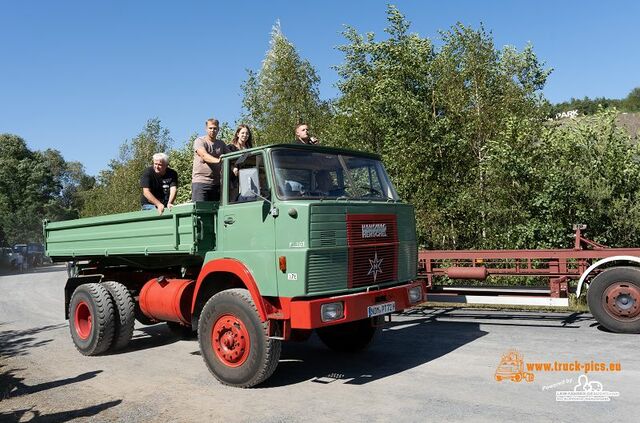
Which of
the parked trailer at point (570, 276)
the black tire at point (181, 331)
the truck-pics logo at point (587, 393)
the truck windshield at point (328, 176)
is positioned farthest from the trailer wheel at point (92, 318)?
the truck-pics logo at point (587, 393)

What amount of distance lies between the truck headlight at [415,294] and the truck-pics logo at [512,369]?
1.16 m

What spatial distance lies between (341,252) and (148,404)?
2415mm

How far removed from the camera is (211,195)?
6.97 meters

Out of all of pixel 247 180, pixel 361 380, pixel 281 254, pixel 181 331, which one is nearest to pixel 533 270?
pixel 361 380

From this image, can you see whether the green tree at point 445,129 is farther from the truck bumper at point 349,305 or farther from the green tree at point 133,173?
the green tree at point 133,173

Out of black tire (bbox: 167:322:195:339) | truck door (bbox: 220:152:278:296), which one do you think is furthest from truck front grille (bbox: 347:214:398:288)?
black tire (bbox: 167:322:195:339)

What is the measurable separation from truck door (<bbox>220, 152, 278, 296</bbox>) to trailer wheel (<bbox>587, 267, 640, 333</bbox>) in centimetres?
491

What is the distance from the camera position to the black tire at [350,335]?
7.04m

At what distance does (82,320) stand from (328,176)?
4772mm

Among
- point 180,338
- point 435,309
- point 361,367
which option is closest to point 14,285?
point 180,338

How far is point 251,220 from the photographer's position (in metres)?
5.73

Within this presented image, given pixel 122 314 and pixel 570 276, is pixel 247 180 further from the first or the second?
pixel 570 276

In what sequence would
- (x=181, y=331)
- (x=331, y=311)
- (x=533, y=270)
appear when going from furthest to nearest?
(x=181, y=331) → (x=533, y=270) → (x=331, y=311)

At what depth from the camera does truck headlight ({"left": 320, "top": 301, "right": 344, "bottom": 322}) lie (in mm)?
5191
